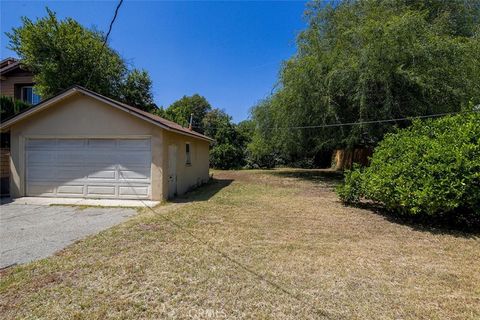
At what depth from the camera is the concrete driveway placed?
4559 millimetres

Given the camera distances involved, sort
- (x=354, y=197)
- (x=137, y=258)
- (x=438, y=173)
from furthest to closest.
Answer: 1. (x=354, y=197)
2. (x=438, y=173)
3. (x=137, y=258)

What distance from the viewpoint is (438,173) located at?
5898mm

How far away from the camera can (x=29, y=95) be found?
58.6ft

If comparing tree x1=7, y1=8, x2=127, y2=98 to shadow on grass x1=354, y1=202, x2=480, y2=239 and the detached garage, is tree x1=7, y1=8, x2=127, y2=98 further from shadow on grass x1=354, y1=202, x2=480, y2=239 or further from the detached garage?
shadow on grass x1=354, y1=202, x2=480, y2=239

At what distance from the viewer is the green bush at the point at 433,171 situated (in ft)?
18.6

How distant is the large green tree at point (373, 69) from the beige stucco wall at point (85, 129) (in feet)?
22.5

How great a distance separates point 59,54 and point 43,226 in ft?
48.8

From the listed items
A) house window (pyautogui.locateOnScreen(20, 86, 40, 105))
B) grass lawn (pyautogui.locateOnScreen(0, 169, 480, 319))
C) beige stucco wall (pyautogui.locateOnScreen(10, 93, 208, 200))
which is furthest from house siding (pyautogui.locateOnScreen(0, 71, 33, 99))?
grass lawn (pyautogui.locateOnScreen(0, 169, 480, 319))

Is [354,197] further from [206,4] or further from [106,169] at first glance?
[106,169]

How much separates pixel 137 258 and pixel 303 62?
1124cm

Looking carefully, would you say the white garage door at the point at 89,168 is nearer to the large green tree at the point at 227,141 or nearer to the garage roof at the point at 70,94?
the garage roof at the point at 70,94

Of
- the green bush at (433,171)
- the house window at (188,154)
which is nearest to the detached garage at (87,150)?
the house window at (188,154)

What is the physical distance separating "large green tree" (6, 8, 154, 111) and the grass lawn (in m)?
13.3

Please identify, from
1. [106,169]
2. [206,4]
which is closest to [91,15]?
[206,4]
